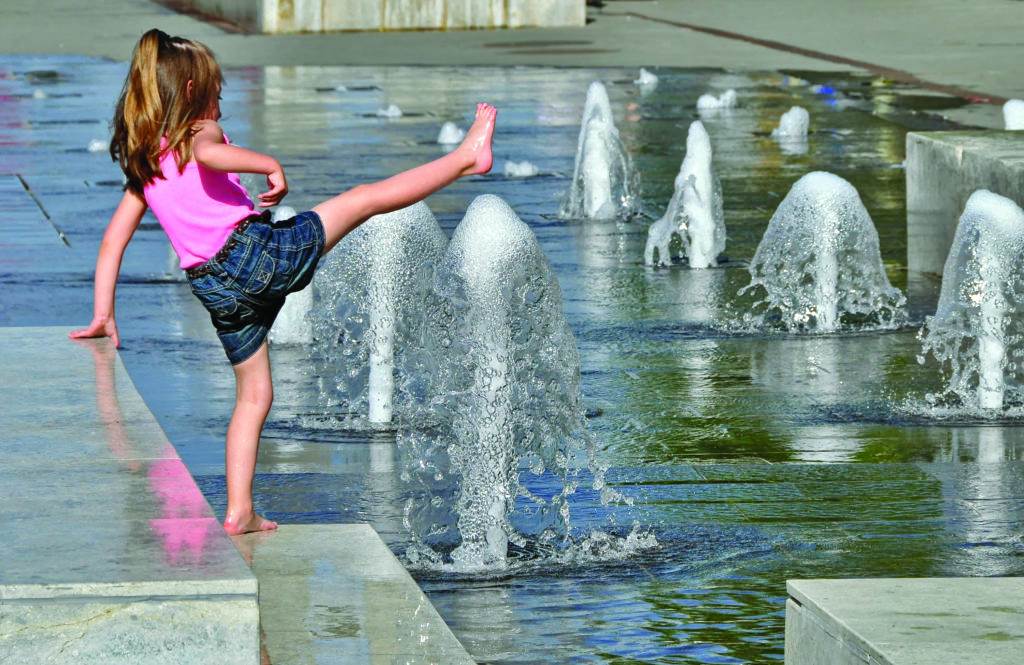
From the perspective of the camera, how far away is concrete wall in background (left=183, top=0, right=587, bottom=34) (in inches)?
1214

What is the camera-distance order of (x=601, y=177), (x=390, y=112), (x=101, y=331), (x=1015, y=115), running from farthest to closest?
(x=390, y=112) → (x=601, y=177) → (x=1015, y=115) → (x=101, y=331)

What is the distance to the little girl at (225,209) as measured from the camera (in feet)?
16.7

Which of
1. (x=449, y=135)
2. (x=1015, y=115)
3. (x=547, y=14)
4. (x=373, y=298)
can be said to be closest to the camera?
(x=373, y=298)

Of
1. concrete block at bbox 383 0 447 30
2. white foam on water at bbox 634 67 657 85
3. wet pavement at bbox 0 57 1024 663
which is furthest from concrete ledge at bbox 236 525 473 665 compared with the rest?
concrete block at bbox 383 0 447 30

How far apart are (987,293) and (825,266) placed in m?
1.65

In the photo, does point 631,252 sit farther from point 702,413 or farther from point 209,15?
point 209,15

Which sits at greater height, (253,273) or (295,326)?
(253,273)

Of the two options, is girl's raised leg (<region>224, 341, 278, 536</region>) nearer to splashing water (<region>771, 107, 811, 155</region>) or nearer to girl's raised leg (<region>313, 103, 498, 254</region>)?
girl's raised leg (<region>313, 103, 498, 254</region>)

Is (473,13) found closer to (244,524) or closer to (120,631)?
(244,524)

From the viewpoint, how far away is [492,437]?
6.13 metres

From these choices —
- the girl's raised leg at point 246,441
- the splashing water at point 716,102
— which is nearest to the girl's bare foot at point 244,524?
the girl's raised leg at point 246,441

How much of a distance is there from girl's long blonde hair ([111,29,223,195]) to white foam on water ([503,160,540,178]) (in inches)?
390

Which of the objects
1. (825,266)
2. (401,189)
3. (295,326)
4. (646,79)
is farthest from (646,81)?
(401,189)

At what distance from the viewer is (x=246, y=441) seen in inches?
207
